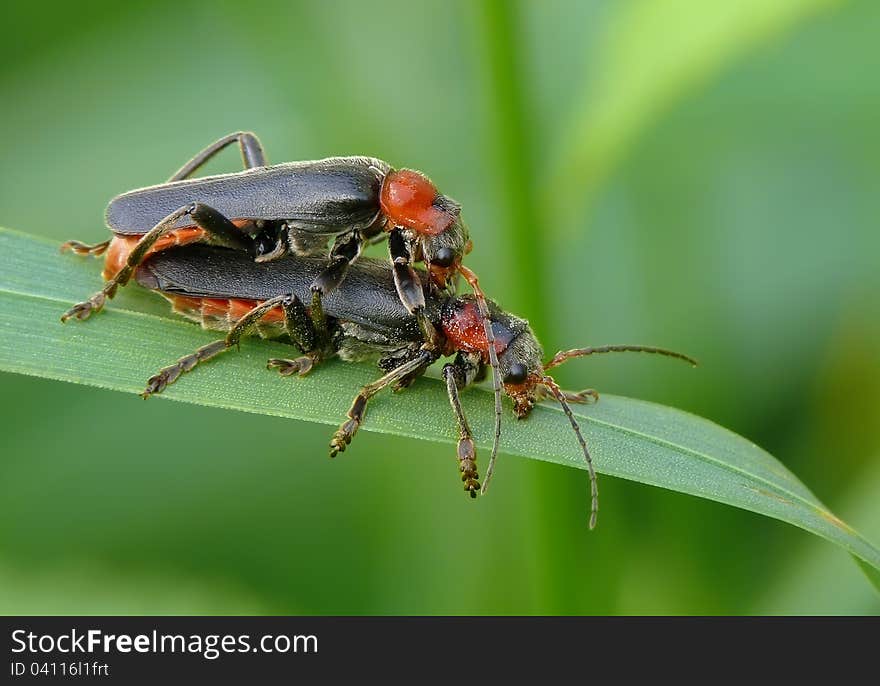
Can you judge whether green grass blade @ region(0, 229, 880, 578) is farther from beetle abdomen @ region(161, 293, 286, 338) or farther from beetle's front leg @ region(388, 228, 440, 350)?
beetle's front leg @ region(388, 228, 440, 350)

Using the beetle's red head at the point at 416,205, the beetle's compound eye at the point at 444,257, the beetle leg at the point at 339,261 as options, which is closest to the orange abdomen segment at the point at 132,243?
the beetle leg at the point at 339,261

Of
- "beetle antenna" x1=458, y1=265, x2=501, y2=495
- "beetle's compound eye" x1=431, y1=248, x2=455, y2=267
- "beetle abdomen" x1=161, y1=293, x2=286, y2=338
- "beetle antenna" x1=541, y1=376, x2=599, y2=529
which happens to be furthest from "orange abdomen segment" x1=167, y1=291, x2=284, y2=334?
"beetle antenna" x1=541, y1=376, x2=599, y2=529

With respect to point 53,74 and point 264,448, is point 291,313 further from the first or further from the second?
point 53,74

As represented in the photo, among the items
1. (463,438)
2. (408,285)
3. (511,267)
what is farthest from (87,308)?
(511,267)

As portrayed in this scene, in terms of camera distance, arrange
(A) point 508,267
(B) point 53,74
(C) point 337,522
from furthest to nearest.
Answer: (B) point 53,74 → (C) point 337,522 → (A) point 508,267

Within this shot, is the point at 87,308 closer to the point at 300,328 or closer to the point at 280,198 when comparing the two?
the point at 300,328
